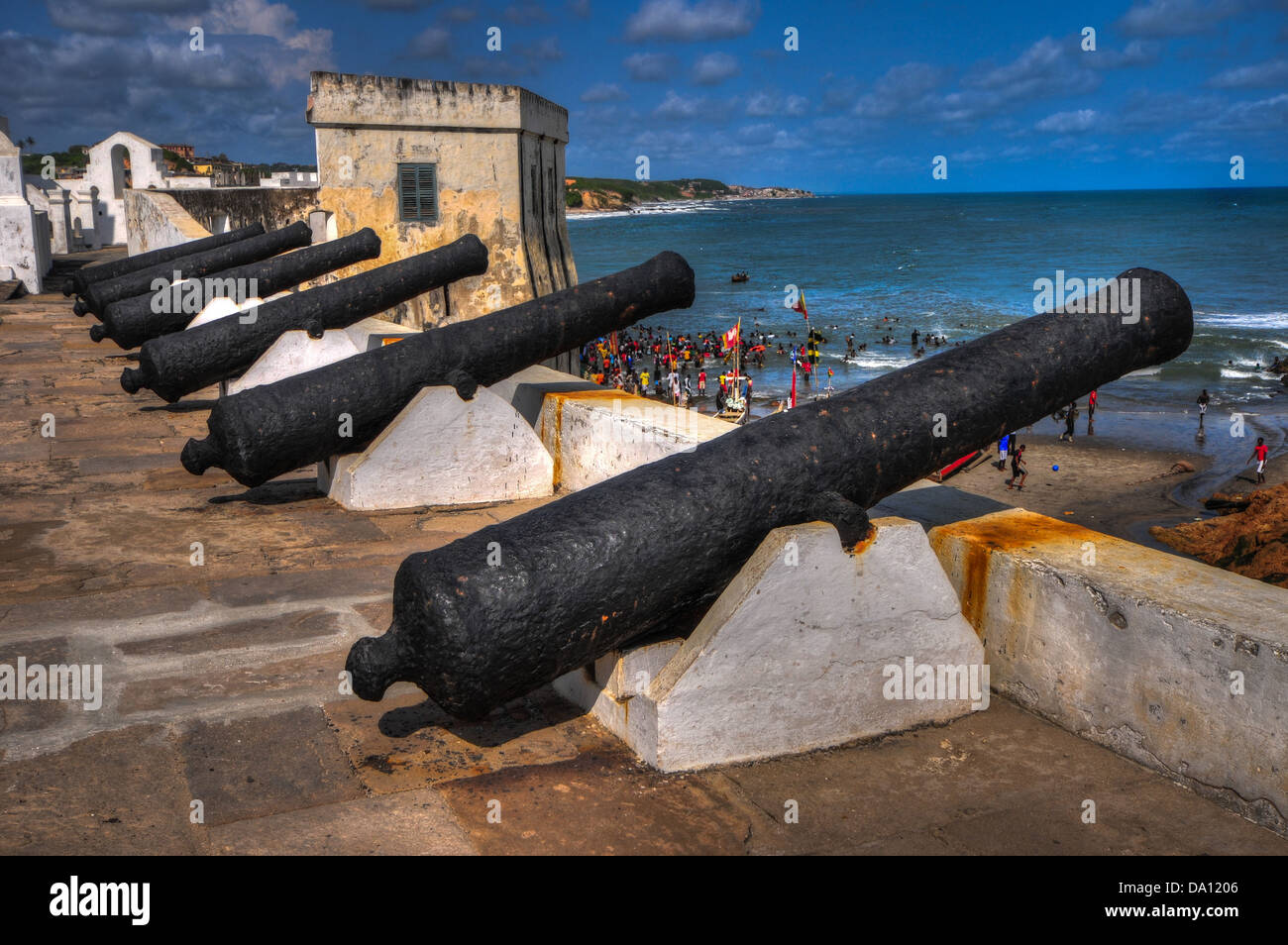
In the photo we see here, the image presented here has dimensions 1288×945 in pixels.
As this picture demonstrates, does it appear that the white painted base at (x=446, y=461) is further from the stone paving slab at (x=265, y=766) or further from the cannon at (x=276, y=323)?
the stone paving slab at (x=265, y=766)

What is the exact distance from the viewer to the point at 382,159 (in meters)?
17.3

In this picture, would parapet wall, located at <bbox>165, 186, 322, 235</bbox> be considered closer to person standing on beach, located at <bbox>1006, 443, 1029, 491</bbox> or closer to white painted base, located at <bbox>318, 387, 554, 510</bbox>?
white painted base, located at <bbox>318, 387, 554, 510</bbox>

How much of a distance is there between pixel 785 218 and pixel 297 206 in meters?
177

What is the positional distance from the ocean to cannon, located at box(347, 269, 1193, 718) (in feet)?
93.6

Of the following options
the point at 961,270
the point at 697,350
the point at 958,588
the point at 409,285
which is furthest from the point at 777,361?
the point at 961,270

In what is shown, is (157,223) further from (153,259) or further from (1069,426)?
(1069,426)

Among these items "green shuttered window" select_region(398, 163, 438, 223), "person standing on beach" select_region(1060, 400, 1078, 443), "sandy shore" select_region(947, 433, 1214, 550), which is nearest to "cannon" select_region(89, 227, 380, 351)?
"green shuttered window" select_region(398, 163, 438, 223)

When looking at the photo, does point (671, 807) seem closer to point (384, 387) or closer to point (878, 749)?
point (878, 749)

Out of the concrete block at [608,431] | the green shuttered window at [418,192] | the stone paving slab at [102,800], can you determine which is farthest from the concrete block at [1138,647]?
the green shuttered window at [418,192]

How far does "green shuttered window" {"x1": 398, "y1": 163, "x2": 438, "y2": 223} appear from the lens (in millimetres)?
17453

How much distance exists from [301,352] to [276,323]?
0.94 feet

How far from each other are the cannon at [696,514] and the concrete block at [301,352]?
223 inches

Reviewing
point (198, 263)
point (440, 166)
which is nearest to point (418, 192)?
point (440, 166)

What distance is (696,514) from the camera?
3424 millimetres
